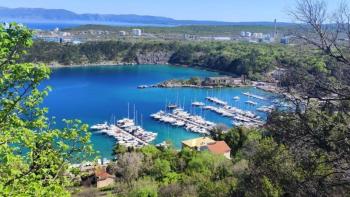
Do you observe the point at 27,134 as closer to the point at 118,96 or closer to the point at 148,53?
the point at 118,96

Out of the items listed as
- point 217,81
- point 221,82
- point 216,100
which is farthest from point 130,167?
point 217,81

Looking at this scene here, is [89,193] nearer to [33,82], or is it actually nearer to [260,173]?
[260,173]

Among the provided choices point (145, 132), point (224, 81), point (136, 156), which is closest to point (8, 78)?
point (136, 156)

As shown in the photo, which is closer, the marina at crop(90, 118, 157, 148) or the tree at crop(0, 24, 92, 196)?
the tree at crop(0, 24, 92, 196)

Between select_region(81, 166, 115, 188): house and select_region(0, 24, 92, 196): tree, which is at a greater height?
select_region(0, 24, 92, 196): tree

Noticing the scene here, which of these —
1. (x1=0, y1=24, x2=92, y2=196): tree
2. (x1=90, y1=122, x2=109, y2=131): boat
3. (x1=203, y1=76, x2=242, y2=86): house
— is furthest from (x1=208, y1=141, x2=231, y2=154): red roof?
(x1=203, y1=76, x2=242, y2=86): house

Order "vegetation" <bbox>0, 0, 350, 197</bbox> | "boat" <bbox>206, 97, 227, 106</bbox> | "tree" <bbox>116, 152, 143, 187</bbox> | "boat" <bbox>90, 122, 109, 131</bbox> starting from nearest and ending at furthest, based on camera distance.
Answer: "vegetation" <bbox>0, 0, 350, 197</bbox> < "tree" <bbox>116, 152, 143, 187</bbox> < "boat" <bbox>90, 122, 109, 131</bbox> < "boat" <bbox>206, 97, 227, 106</bbox>

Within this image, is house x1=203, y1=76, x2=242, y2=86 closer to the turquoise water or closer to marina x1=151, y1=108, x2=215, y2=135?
the turquoise water

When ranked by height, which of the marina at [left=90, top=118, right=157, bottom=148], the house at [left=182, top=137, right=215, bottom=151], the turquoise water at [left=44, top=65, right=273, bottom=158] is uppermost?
the house at [left=182, top=137, right=215, bottom=151]
